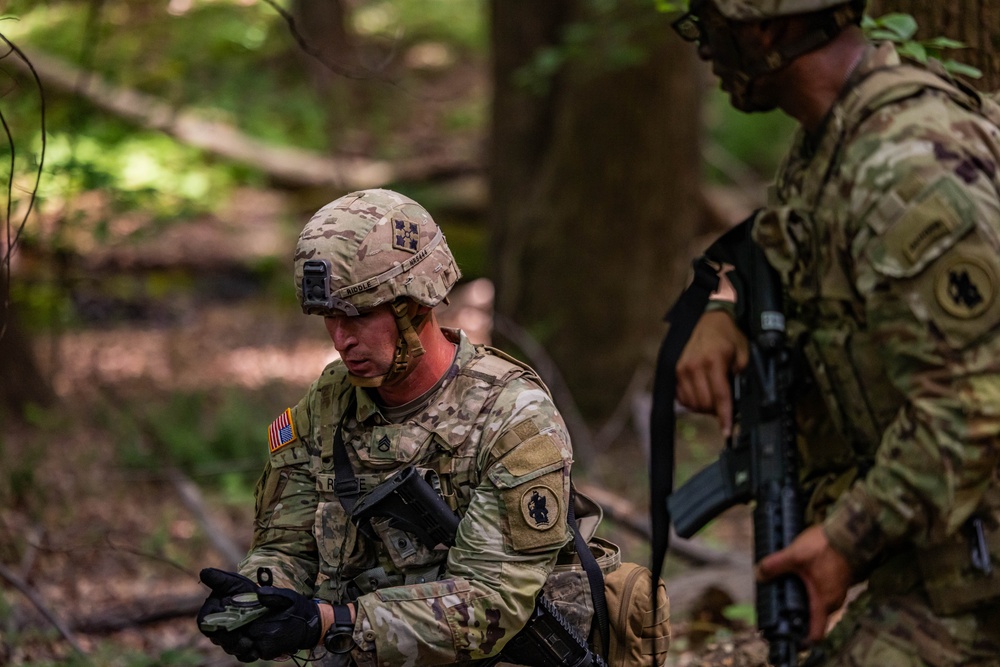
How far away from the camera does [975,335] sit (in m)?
2.25

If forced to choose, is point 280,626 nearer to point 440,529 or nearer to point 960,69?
point 440,529

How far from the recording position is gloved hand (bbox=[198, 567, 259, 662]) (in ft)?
9.31

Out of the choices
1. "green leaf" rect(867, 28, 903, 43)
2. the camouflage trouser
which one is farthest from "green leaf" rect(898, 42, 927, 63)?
the camouflage trouser

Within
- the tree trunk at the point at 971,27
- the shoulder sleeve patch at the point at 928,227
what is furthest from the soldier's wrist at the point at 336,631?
the tree trunk at the point at 971,27

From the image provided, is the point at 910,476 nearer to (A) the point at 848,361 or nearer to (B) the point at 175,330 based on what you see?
(A) the point at 848,361

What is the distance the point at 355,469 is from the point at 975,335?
1742mm

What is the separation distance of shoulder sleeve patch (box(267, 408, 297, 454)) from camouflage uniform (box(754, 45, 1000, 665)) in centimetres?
152

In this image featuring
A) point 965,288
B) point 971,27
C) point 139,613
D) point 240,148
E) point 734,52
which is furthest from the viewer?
point 240,148

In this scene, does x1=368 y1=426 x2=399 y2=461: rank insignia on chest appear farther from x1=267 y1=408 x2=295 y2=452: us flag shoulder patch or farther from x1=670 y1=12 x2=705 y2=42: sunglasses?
x1=670 y1=12 x2=705 y2=42: sunglasses

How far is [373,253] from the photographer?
9.96ft

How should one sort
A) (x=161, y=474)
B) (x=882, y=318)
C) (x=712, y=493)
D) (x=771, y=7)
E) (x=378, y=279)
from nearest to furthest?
1. (x=882, y=318)
2. (x=771, y=7)
3. (x=712, y=493)
4. (x=378, y=279)
5. (x=161, y=474)

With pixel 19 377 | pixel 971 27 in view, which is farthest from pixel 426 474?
pixel 19 377

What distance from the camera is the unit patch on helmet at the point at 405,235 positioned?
3.10 meters

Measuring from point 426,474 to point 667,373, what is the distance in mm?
739
